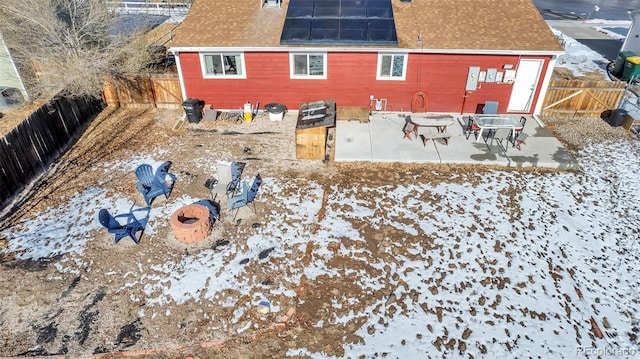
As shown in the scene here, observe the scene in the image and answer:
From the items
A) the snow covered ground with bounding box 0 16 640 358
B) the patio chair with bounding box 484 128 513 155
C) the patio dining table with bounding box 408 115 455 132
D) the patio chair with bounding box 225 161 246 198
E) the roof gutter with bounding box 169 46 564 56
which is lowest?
the snow covered ground with bounding box 0 16 640 358

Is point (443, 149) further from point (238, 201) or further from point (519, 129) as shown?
point (238, 201)

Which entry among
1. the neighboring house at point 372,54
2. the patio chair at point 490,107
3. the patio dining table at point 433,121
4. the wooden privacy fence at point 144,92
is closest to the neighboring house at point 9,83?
the wooden privacy fence at point 144,92

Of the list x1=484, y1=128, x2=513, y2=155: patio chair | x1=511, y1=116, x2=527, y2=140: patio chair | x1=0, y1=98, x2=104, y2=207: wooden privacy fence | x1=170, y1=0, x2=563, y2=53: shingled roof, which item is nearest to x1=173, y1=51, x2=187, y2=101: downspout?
x1=170, y1=0, x2=563, y2=53: shingled roof

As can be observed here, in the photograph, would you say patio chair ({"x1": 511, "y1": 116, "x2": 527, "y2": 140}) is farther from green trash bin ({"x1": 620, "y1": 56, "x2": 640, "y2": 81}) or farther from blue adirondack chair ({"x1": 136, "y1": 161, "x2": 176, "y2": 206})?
blue adirondack chair ({"x1": 136, "y1": 161, "x2": 176, "y2": 206})

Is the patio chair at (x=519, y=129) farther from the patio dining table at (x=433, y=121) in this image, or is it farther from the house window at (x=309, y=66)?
the house window at (x=309, y=66)

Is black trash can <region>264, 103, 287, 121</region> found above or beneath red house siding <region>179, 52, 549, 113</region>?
beneath

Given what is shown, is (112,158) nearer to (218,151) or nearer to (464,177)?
(218,151)

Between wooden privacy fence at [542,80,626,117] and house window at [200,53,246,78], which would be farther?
wooden privacy fence at [542,80,626,117]

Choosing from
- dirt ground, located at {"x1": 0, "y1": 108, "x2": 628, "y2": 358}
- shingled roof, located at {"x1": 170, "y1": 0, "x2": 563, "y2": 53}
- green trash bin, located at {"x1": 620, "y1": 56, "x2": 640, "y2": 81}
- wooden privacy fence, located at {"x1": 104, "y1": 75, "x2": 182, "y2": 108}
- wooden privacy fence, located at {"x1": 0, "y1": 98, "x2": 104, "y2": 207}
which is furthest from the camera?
green trash bin, located at {"x1": 620, "y1": 56, "x2": 640, "y2": 81}
